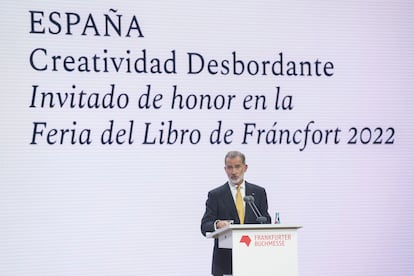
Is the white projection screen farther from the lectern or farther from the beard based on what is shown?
the lectern

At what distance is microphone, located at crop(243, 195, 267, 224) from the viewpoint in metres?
5.41

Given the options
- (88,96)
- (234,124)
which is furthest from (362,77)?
(88,96)

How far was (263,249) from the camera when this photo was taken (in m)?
5.28

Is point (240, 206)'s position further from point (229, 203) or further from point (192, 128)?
point (192, 128)

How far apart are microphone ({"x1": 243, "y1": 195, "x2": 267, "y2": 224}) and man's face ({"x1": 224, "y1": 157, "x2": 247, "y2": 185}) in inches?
8.3

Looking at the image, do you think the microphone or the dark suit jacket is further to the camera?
the dark suit jacket

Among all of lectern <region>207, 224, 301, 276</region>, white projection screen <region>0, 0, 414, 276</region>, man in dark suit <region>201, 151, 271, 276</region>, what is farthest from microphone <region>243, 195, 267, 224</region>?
white projection screen <region>0, 0, 414, 276</region>

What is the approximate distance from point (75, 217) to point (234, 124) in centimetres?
146

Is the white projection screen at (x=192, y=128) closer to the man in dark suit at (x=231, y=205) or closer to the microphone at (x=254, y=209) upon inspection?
the man in dark suit at (x=231, y=205)

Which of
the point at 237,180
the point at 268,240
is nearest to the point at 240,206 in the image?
the point at 237,180

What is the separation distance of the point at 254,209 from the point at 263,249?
0.78 meters

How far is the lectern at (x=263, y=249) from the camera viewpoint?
17.2 feet

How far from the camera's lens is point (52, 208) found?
6684 millimetres

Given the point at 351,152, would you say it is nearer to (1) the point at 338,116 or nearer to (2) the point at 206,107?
(1) the point at 338,116
